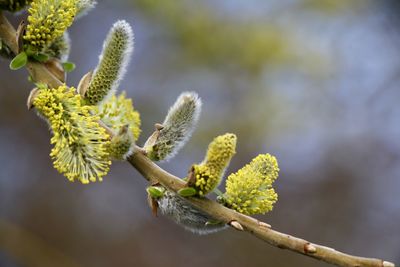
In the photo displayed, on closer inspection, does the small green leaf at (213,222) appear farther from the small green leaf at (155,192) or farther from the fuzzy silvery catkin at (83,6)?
the fuzzy silvery catkin at (83,6)

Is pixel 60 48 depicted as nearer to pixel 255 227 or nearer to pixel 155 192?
pixel 155 192

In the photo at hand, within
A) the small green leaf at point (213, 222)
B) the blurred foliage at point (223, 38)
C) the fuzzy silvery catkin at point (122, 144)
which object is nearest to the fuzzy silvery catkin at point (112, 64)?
the fuzzy silvery catkin at point (122, 144)

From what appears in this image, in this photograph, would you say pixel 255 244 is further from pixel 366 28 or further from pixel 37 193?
pixel 366 28

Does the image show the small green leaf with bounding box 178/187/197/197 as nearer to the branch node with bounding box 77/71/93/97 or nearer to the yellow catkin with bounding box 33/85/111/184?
the yellow catkin with bounding box 33/85/111/184

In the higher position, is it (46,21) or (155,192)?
(46,21)

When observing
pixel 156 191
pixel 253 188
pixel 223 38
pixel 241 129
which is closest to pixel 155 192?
pixel 156 191

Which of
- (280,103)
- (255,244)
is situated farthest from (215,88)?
(255,244)

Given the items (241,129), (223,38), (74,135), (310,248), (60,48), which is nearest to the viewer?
(310,248)

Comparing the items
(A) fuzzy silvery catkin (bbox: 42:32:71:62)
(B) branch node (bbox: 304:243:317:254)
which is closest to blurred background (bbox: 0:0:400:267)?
(A) fuzzy silvery catkin (bbox: 42:32:71:62)
